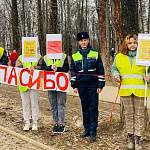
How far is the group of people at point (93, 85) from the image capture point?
723 cm

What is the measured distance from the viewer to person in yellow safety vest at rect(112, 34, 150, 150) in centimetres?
722

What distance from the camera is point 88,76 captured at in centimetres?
795

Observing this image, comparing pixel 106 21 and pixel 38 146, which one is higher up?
pixel 106 21

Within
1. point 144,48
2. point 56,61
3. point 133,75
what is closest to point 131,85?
point 133,75

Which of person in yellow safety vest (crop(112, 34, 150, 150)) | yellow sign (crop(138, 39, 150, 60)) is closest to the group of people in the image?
person in yellow safety vest (crop(112, 34, 150, 150))

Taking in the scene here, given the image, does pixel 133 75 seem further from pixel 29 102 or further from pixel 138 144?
pixel 29 102

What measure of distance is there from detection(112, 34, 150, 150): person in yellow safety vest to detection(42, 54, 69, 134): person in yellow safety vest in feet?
5.56

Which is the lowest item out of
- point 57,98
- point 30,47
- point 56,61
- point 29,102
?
point 29,102

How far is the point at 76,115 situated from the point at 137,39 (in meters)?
4.19

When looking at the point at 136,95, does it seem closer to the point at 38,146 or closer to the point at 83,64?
the point at 83,64

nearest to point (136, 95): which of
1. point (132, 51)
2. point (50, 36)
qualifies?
point (132, 51)

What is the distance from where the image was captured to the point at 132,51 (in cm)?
727

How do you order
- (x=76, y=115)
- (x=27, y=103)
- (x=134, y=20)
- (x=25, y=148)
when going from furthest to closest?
(x=76, y=115) → (x=27, y=103) → (x=134, y=20) → (x=25, y=148)

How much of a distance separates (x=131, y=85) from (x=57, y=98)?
2.10m
